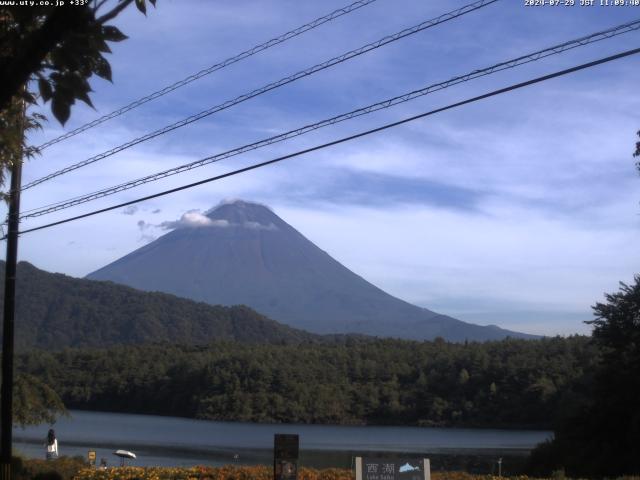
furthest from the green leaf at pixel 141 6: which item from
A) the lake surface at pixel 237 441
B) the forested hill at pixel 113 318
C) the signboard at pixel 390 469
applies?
the forested hill at pixel 113 318

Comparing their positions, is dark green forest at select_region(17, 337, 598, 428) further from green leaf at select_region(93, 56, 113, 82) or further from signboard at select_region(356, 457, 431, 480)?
green leaf at select_region(93, 56, 113, 82)

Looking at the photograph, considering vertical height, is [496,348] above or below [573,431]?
above

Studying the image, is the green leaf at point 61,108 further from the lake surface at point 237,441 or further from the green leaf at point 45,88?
the lake surface at point 237,441

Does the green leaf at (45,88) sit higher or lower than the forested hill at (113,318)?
lower

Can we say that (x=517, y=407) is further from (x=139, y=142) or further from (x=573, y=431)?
(x=139, y=142)

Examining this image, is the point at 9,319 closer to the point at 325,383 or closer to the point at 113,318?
the point at 325,383

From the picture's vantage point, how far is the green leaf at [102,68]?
4.02 meters

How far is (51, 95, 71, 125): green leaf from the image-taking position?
12.8 ft

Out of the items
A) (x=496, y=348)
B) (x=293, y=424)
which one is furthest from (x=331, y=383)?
(x=496, y=348)

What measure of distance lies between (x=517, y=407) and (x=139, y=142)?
211 feet

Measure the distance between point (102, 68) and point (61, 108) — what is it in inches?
11.3

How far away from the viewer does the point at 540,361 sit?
75812mm

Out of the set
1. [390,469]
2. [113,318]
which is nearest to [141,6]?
[390,469]

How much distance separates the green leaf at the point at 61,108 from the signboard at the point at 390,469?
31.5 ft
